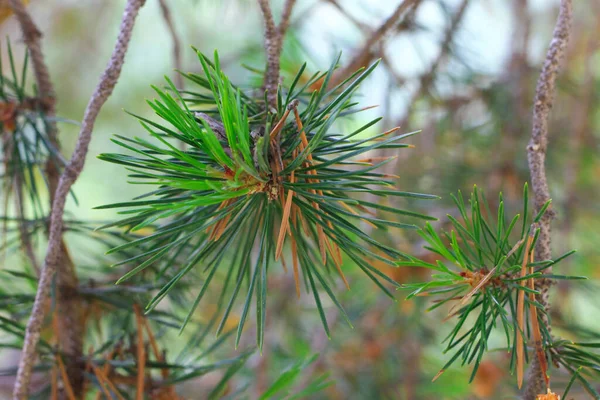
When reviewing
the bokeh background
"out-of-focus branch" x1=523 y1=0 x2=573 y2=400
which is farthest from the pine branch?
"out-of-focus branch" x1=523 y1=0 x2=573 y2=400

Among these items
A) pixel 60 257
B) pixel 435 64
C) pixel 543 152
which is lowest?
pixel 60 257

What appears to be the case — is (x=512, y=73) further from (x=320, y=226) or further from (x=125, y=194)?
(x=125, y=194)

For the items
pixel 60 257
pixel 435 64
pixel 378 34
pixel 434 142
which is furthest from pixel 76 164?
pixel 434 142

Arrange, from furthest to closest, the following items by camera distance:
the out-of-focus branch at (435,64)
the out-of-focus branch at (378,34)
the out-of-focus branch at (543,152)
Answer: the out-of-focus branch at (435,64), the out-of-focus branch at (378,34), the out-of-focus branch at (543,152)

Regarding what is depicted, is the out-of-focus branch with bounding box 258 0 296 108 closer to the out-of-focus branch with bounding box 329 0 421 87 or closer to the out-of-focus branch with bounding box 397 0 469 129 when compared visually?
the out-of-focus branch with bounding box 329 0 421 87

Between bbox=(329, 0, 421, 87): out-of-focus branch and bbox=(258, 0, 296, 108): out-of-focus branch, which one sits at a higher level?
Result: bbox=(329, 0, 421, 87): out-of-focus branch

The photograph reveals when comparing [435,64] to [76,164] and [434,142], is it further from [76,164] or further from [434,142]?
[76,164]

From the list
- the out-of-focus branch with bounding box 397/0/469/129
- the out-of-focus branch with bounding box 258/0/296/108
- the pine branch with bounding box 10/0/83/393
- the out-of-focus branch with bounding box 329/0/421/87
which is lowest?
the pine branch with bounding box 10/0/83/393

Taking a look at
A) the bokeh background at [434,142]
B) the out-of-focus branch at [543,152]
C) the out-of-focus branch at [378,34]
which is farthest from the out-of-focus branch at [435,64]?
the out-of-focus branch at [543,152]

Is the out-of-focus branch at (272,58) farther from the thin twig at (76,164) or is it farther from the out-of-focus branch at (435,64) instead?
the out-of-focus branch at (435,64)
